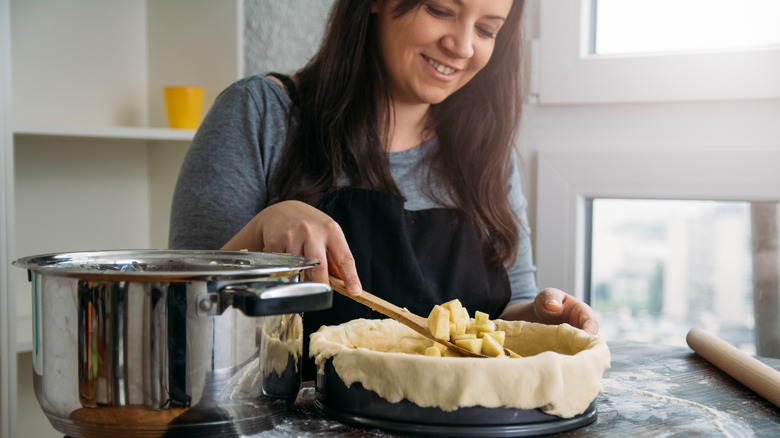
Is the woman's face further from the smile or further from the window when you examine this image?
the window

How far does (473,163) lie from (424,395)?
0.88m

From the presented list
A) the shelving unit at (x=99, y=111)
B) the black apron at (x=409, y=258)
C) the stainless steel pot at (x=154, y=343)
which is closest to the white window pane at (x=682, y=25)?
the black apron at (x=409, y=258)

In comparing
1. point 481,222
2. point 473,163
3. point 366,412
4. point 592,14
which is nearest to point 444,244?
point 481,222

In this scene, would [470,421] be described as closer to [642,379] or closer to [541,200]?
[642,379]

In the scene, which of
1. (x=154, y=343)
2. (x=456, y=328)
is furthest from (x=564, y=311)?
(x=154, y=343)

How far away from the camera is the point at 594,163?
1774 mm

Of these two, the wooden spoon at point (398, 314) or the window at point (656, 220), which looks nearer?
the wooden spoon at point (398, 314)

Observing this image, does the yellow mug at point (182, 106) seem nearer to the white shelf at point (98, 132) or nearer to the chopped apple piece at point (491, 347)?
the white shelf at point (98, 132)

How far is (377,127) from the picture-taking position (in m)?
1.45

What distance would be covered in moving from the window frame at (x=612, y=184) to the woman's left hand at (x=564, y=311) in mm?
593

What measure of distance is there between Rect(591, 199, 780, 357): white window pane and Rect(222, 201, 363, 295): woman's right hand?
1.08m

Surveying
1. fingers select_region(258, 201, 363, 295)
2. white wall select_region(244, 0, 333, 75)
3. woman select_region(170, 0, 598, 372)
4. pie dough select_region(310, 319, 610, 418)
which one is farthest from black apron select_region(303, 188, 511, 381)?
white wall select_region(244, 0, 333, 75)

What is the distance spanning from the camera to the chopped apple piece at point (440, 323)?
83 cm

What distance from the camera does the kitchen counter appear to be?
736mm
